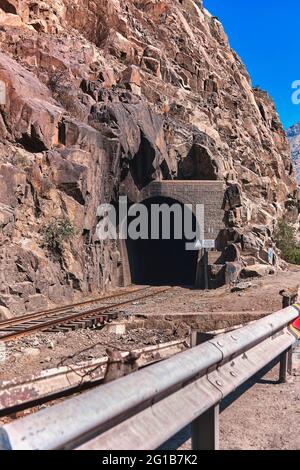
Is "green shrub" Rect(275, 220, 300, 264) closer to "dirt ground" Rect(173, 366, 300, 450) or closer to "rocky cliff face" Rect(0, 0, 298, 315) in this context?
"rocky cliff face" Rect(0, 0, 298, 315)

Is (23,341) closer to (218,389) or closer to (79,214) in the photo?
(218,389)

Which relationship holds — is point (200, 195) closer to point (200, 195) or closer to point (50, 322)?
point (200, 195)

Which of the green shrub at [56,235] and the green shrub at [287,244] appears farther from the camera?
the green shrub at [287,244]

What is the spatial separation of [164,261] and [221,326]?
31470 millimetres

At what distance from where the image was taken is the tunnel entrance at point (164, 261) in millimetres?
41250

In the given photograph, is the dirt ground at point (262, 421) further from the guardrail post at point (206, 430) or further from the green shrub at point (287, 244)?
the green shrub at point (287, 244)

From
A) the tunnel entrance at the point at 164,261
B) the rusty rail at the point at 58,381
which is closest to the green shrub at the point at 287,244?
the tunnel entrance at the point at 164,261

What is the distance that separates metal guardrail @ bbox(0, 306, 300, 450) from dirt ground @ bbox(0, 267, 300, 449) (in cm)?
47

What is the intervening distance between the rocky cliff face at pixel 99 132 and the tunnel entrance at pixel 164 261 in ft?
19.0

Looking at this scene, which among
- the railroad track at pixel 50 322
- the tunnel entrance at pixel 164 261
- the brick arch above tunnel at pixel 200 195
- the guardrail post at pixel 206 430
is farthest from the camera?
the tunnel entrance at pixel 164 261

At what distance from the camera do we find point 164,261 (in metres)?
45.9

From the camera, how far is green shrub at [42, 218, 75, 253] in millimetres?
24234

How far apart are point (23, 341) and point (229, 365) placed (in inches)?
380

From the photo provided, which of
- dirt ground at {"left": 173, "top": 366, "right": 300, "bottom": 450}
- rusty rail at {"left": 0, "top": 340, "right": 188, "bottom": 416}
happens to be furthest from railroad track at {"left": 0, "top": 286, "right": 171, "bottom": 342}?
dirt ground at {"left": 173, "top": 366, "right": 300, "bottom": 450}
